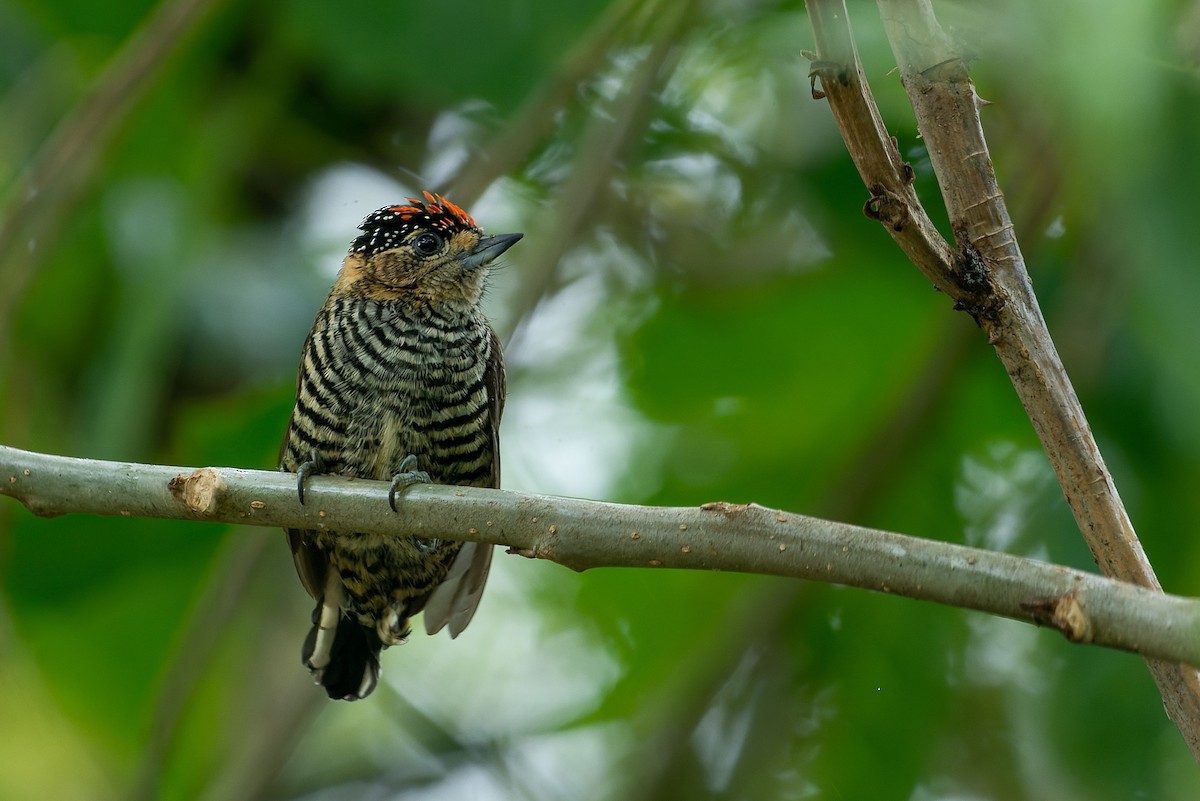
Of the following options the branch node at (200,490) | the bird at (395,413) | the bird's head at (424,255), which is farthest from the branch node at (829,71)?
the bird's head at (424,255)

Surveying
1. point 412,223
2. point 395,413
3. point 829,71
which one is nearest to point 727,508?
point 829,71

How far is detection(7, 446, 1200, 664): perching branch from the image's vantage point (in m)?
1.76

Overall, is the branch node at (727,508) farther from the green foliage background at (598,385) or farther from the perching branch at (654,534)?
the green foliage background at (598,385)

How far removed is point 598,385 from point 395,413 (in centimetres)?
129

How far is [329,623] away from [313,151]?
6.35ft

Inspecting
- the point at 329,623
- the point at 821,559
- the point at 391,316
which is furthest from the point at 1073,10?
the point at 329,623

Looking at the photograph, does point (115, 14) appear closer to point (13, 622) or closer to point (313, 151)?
point (313, 151)

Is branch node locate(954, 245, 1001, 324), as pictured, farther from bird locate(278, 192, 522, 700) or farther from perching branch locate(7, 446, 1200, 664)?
bird locate(278, 192, 522, 700)

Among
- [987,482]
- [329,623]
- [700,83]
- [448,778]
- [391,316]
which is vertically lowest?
[448,778]

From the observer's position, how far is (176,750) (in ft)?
14.5

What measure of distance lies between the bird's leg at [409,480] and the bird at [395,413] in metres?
0.01

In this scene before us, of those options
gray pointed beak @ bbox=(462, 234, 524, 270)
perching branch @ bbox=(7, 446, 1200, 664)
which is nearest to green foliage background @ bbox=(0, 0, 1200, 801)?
gray pointed beak @ bbox=(462, 234, 524, 270)

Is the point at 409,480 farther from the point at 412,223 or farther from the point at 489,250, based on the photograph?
the point at 412,223

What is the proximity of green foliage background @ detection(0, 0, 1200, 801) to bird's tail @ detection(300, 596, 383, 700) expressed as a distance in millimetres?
214
